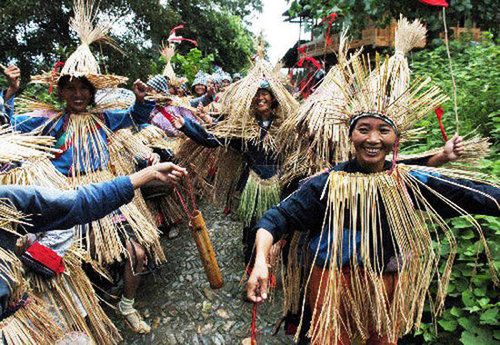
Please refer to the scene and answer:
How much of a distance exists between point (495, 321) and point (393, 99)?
3.59 ft

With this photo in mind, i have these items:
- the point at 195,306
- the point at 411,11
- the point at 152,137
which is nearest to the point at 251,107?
the point at 152,137

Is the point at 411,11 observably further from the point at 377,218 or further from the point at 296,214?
the point at 296,214

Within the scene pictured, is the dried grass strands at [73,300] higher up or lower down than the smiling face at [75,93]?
lower down

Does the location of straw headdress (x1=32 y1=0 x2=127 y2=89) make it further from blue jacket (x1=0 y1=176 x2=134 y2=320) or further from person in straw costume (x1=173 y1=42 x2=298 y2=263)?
blue jacket (x1=0 y1=176 x2=134 y2=320)

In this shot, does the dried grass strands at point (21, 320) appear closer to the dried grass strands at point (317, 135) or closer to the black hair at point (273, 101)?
the dried grass strands at point (317, 135)

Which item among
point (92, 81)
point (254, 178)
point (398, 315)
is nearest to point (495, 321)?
point (398, 315)

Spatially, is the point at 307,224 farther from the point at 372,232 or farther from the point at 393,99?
the point at 393,99

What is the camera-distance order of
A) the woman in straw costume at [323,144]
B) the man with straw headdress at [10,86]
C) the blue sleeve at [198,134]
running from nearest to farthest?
the woman in straw costume at [323,144]
the man with straw headdress at [10,86]
the blue sleeve at [198,134]

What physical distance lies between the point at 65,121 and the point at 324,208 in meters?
1.98

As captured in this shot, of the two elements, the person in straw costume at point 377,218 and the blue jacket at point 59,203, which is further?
the person in straw costume at point 377,218

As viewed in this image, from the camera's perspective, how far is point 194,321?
3109mm

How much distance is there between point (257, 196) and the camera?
3.38 metres

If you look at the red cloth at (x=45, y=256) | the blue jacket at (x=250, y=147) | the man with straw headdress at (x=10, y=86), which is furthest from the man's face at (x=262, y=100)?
the red cloth at (x=45, y=256)

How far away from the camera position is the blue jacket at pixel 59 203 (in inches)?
57.8
